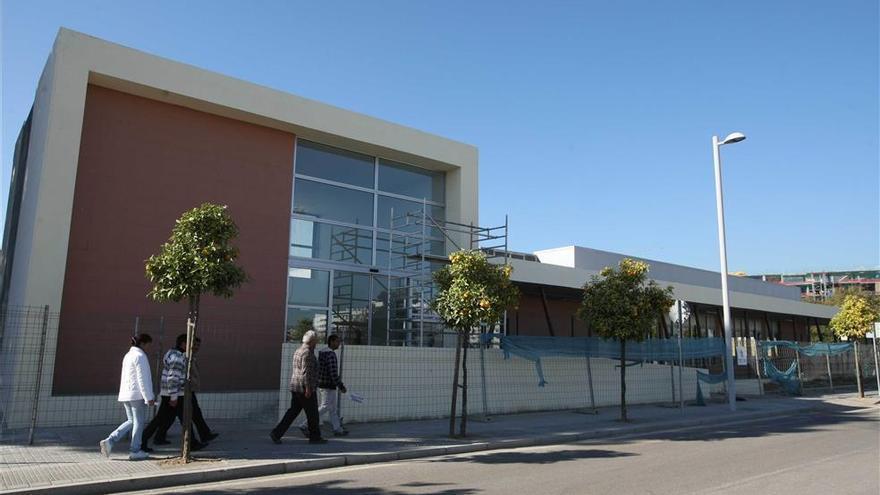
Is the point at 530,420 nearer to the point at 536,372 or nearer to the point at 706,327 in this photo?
the point at 536,372

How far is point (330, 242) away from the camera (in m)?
16.2

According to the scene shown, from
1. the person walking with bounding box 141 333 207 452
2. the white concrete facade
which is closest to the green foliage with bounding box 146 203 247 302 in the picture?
the person walking with bounding box 141 333 207 452

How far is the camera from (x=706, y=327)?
3350cm

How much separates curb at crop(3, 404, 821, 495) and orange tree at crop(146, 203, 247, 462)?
Answer: 74 centimetres

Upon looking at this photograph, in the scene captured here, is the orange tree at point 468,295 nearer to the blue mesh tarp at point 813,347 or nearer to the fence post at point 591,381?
the fence post at point 591,381

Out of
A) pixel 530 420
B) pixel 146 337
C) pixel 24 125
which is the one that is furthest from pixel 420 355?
pixel 24 125

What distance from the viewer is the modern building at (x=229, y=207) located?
482 inches

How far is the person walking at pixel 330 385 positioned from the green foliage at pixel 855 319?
65.9ft

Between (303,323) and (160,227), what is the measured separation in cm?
381

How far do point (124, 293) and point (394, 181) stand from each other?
7572 mm

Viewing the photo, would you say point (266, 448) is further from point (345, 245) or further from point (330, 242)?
point (345, 245)

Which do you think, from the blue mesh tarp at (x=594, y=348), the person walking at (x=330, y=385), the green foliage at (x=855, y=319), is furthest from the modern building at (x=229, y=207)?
the green foliage at (x=855, y=319)

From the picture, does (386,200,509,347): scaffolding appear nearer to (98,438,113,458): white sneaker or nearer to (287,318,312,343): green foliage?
(287,318,312,343): green foliage

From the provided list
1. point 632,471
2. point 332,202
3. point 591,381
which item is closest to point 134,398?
point 632,471
